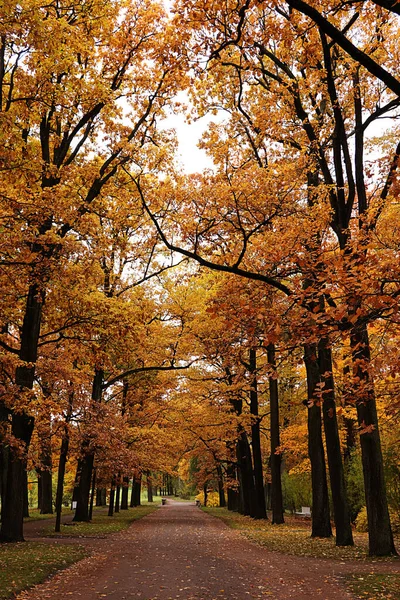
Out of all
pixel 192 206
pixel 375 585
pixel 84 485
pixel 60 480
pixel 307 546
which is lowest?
pixel 307 546

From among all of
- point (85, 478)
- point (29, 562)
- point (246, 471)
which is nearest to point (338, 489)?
point (29, 562)

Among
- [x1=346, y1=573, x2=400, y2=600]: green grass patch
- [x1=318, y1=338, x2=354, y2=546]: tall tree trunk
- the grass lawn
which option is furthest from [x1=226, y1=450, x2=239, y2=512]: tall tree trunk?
[x1=346, y1=573, x2=400, y2=600]: green grass patch

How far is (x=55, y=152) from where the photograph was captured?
16047 millimetres

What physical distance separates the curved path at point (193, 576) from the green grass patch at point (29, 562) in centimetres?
24

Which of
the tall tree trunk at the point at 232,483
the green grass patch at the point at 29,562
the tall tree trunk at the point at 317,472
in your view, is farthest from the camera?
the tall tree trunk at the point at 232,483

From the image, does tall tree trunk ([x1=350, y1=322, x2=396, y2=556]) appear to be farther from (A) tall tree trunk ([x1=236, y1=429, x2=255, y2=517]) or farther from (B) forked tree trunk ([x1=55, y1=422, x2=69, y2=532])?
(A) tall tree trunk ([x1=236, y1=429, x2=255, y2=517])

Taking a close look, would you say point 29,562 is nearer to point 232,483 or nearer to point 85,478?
point 85,478

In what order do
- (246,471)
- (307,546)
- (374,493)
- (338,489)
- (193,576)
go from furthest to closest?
1. (246,471)
2. (338,489)
3. (307,546)
4. (374,493)
5. (193,576)

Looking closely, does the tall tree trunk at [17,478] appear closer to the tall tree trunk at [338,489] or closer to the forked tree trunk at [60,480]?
the forked tree trunk at [60,480]

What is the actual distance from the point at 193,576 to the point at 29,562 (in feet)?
10.7

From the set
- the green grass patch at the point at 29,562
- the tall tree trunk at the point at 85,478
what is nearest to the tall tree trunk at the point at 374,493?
the green grass patch at the point at 29,562

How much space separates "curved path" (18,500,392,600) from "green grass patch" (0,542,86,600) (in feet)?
0.77

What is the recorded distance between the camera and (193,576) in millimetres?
9469

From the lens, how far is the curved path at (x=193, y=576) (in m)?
7.87
